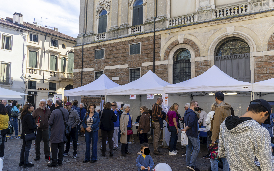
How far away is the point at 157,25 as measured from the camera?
16.1m

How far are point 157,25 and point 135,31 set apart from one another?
206 cm

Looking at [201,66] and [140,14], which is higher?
[140,14]

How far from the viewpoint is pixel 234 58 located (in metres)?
13.5

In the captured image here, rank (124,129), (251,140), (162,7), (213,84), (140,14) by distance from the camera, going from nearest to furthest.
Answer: (251,140)
(124,129)
(213,84)
(162,7)
(140,14)

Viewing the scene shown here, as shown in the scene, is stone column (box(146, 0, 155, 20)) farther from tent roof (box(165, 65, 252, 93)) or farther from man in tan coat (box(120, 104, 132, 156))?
man in tan coat (box(120, 104, 132, 156))

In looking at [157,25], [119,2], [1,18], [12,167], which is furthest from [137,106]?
[1,18]

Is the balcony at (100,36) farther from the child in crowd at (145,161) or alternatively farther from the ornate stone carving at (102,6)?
the child in crowd at (145,161)

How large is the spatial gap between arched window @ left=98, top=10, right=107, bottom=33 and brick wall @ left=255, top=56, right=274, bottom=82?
12.6 m

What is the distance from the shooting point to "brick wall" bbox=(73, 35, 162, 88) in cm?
1631

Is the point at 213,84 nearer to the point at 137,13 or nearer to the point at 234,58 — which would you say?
the point at 234,58

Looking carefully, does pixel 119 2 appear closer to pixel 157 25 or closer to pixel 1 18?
pixel 157 25

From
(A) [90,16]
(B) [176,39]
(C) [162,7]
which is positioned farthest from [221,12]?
(A) [90,16]

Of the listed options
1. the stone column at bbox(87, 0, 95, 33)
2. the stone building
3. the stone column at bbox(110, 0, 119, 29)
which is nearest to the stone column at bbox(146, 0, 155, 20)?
the stone building

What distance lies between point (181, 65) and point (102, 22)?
8729 millimetres
